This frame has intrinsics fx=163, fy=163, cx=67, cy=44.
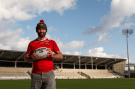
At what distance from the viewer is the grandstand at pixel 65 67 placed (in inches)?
2111

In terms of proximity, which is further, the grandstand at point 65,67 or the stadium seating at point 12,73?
the grandstand at point 65,67

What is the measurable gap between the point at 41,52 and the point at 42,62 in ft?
0.65

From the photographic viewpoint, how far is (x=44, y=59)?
322cm

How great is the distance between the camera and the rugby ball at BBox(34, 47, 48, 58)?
126 inches

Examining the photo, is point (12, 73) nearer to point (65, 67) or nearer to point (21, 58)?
point (21, 58)

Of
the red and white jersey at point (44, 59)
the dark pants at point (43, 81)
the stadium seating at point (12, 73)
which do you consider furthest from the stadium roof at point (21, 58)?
the dark pants at point (43, 81)

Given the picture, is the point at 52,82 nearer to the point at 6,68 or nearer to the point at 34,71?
the point at 34,71

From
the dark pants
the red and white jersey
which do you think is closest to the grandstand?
the red and white jersey

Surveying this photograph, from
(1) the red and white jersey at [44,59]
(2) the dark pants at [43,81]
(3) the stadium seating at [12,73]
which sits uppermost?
(1) the red and white jersey at [44,59]

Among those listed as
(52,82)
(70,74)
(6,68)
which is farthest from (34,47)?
→ (70,74)

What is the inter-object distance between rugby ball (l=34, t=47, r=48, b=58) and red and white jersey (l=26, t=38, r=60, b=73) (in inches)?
2.9

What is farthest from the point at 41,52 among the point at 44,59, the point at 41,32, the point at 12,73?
the point at 12,73

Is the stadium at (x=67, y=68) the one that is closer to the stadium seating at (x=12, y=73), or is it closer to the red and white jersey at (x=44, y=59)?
the stadium seating at (x=12, y=73)

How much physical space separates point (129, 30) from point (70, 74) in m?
30.1
